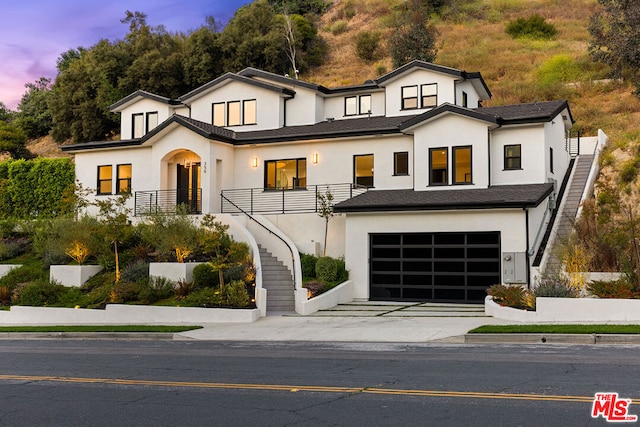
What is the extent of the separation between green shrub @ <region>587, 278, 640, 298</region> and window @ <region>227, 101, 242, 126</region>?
2105cm

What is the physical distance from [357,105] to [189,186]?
30.7 ft

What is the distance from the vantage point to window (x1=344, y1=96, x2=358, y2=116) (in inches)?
1399

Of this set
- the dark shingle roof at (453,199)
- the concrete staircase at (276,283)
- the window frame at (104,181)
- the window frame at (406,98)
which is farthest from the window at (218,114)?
the dark shingle roof at (453,199)

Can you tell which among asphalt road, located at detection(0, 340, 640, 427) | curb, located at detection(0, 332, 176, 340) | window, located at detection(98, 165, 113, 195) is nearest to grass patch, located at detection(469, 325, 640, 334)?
asphalt road, located at detection(0, 340, 640, 427)

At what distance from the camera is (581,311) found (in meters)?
19.6

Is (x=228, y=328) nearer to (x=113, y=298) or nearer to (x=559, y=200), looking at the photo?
(x=113, y=298)

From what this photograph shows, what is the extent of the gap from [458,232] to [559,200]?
20.2 ft

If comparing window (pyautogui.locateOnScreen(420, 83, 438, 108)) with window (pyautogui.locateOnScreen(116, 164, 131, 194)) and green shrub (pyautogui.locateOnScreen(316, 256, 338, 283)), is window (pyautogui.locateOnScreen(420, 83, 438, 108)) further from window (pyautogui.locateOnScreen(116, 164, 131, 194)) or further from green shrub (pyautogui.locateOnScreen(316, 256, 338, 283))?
window (pyautogui.locateOnScreen(116, 164, 131, 194))

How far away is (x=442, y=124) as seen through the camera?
29062 mm

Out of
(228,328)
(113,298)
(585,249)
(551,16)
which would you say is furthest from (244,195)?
(551,16)

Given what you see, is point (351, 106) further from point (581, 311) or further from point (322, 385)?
point (322, 385)

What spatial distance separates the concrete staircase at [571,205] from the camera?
2595 cm

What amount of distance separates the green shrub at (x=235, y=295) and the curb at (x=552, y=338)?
9152 millimetres

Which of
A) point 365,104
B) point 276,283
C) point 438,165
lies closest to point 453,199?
point 438,165
